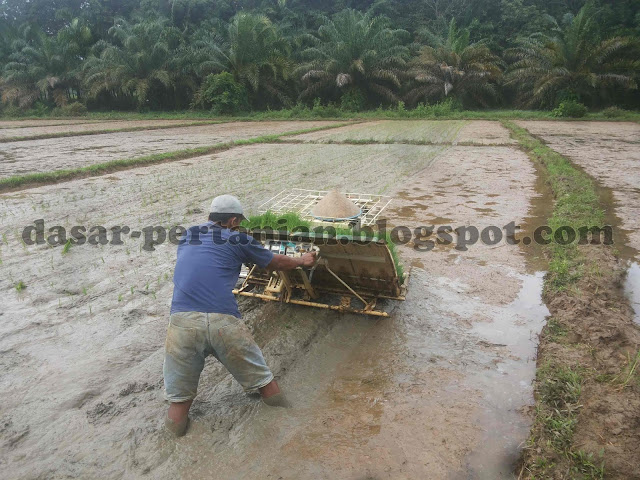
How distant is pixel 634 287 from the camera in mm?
4781

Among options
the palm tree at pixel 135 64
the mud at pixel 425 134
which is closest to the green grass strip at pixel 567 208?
the mud at pixel 425 134

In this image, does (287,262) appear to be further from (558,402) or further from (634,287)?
(634,287)

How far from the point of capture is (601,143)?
14898mm

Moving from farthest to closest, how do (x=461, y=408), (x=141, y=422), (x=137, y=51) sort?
(x=137, y=51) < (x=461, y=408) < (x=141, y=422)

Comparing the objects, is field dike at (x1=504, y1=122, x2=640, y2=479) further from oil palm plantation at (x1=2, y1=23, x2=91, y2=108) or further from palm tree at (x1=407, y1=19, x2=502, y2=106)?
oil palm plantation at (x1=2, y1=23, x2=91, y2=108)

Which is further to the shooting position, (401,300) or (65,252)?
(65,252)

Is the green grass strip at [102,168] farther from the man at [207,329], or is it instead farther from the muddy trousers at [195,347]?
the muddy trousers at [195,347]

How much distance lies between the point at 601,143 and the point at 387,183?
947 centimetres

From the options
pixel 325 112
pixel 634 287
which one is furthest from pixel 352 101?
pixel 634 287

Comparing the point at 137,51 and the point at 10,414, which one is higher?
the point at 137,51

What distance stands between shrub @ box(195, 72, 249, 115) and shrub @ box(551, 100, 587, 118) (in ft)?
55.8

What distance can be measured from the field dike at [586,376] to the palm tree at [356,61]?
23.0 m

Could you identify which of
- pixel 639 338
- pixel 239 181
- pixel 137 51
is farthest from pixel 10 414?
pixel 137 51

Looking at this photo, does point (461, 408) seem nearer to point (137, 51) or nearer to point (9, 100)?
point (137, 51)
